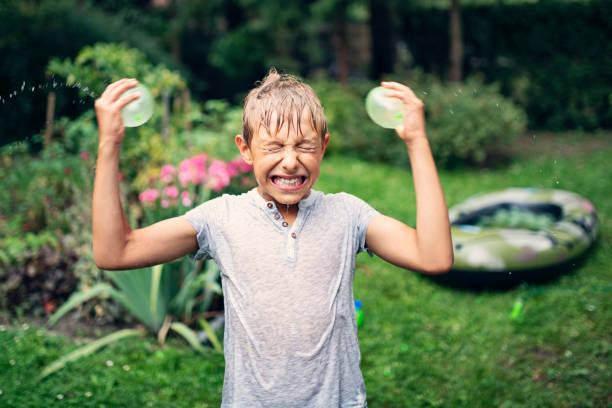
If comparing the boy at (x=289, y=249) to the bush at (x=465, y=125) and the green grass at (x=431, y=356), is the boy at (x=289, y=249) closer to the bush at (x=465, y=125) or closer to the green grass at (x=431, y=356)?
the green grass at (x=431, y=356)

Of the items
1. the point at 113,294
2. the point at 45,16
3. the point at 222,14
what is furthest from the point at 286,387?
the point at 222,14

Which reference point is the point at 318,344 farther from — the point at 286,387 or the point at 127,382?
the point at 127,382

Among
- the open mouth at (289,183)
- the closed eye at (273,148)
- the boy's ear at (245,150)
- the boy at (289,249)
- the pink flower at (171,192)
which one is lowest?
the boy at (289,249)

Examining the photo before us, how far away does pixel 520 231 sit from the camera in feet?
15.0

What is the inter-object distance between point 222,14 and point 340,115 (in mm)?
5579

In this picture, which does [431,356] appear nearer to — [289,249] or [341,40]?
[289,249]

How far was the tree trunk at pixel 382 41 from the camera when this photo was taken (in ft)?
35.6

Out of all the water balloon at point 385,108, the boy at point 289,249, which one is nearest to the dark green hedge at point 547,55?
the water balloon at point 385,108

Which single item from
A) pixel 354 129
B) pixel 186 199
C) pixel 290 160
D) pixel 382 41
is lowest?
pixel 290 160

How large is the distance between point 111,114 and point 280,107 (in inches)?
16.5

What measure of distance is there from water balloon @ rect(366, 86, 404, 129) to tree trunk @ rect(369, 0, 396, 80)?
9.80m

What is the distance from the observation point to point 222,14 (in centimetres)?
1338

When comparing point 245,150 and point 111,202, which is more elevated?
point 245,150

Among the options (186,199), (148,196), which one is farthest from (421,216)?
(148,196)
